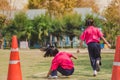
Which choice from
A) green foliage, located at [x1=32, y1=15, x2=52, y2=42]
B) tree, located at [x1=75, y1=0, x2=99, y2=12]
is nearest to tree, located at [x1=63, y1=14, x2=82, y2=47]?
green foliage, located at [x1=32, y1=15, x2=52, y2=42]

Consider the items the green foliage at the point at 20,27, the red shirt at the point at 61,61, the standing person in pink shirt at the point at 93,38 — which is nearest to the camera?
the red shirt at the point at 61,61

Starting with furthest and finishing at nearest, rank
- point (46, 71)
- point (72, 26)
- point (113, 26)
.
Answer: point (113, 26) → point (72, 26) → point (46, 71)

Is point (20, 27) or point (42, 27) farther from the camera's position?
point (42, 27)

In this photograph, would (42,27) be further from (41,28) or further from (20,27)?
(20,27)

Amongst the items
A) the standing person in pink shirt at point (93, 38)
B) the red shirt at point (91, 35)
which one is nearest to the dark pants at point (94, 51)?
the standing person in pink shirt at point (93, 38)

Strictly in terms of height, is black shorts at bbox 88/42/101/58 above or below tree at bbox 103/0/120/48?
above

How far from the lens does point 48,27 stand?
40.9 meters

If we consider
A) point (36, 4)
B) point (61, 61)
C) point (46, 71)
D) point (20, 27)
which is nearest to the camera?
point (61, 61)

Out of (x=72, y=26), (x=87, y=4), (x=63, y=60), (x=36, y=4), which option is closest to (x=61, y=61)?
(x=63, y=60)

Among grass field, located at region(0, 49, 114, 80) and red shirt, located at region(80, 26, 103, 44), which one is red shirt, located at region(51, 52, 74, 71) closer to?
grass field, located at region(0, 49, 114, 80)

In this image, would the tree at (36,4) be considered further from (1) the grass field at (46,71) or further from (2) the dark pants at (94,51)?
(2) the dark pants at (94,51)

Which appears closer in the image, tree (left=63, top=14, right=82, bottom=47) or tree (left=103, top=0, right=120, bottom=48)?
tree (left=103, top=0, right=120, bottom=48)

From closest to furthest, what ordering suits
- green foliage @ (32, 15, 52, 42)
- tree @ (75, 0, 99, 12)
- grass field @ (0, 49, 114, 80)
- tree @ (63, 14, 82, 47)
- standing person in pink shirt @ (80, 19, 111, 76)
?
grass field @ (0, 49, 114, 80) → standing person in pink shirt @ (80, 19, 111, 76) → green foliage @ (32, 15, 52, 42) → tree @ (63, 14, 82, 47) → tree @ (75, 0, 99, 12)

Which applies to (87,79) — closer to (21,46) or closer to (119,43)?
(119,43)
